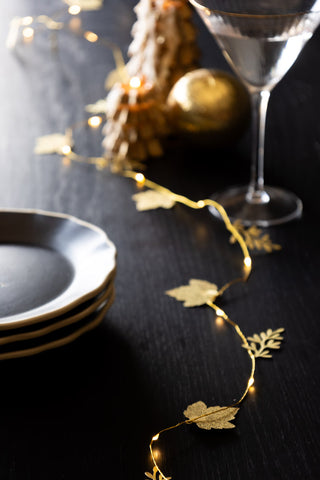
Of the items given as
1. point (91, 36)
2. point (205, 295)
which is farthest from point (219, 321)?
point (91, 36)

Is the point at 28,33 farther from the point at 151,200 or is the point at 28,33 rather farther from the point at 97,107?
the point at 151,200

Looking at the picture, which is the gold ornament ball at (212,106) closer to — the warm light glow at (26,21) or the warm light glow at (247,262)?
the warm light glow at (247,262)

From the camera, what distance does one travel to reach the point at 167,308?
26.8 inches

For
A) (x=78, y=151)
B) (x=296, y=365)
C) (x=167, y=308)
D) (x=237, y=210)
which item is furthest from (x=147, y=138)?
(x=296, y=365)

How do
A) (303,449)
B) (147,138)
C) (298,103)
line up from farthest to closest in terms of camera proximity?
(298,103) → (147,138) → (303,449)

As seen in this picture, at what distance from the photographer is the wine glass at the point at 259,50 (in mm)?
718

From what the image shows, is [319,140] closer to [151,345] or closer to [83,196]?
[83,196]

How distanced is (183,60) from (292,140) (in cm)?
22

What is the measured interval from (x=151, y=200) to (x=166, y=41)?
1.01 feet

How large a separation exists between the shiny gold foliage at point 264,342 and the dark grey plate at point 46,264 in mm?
146

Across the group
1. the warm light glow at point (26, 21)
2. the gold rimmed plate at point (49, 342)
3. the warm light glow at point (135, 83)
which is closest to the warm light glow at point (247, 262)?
the gold rimmed plate at point (49, 342)

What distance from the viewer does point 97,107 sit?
1.12 meters

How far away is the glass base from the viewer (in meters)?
0.84

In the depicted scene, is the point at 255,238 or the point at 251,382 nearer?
the point at 251,382
